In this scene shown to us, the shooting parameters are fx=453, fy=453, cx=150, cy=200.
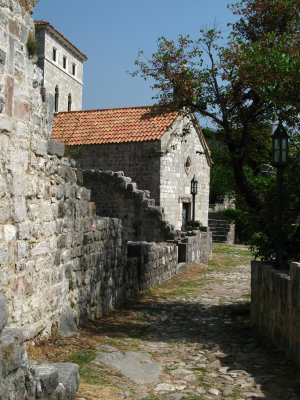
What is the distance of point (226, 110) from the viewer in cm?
843

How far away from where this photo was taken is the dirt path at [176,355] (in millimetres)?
4316

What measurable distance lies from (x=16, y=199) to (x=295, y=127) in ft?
16.7

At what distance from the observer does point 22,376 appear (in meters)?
2.82

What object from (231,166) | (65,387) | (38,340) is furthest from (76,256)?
(231,166)

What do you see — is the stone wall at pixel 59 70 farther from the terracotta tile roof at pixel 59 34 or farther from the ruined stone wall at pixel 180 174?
the ruined stone wall at pixel 180 174

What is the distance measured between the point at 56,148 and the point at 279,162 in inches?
125

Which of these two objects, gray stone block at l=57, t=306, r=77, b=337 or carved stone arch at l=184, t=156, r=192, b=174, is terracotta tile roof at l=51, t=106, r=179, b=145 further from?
gray stone block at l=57, t=306, r=77, b=337

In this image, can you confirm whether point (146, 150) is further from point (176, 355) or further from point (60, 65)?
point (60, 65)

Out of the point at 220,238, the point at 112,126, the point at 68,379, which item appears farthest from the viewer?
the point at 220,238

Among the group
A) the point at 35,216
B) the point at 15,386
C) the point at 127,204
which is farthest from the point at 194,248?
the point at 15,386

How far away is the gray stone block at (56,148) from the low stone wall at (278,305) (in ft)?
10.1

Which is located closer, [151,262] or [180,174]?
Result: [151,262]

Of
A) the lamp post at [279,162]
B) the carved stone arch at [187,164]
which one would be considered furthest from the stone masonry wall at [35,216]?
the carved stone arch at [187,164]

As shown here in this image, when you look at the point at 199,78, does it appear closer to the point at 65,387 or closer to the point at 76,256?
the point at 76,256
